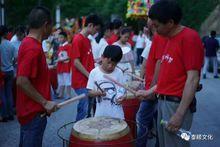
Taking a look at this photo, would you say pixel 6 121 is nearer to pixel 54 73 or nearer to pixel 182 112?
pixel 54 73

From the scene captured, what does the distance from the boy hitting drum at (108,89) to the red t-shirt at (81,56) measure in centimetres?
134

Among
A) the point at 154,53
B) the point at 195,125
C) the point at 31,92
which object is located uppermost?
the point at 154,53

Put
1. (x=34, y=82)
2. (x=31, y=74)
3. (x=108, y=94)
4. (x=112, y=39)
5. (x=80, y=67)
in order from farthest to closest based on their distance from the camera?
(x=112, y=39), (x=80, y=67), (x=108, y=94), (x=34, y=82), (x=31, y=74)

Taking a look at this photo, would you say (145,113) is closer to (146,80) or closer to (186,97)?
(146,80)

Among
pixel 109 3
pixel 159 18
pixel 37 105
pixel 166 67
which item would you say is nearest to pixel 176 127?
pixel 166 67

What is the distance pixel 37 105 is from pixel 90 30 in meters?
2.63

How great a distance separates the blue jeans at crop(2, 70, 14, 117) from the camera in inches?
341

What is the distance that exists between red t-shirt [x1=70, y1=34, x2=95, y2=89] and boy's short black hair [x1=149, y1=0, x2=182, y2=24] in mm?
2842

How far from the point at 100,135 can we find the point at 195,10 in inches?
1004

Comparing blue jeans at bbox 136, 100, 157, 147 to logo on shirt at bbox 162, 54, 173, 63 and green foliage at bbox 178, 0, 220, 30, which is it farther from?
green foliage at bbox 178, 0, 220, 30

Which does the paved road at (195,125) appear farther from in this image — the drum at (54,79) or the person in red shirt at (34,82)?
the person in red shirt at (34,82)

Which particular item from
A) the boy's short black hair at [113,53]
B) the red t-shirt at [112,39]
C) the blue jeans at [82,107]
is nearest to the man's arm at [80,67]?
the blue jeans at [82,107]

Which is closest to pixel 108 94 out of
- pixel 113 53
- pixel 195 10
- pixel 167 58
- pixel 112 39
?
pixel 113 53

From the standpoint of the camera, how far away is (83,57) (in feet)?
Answer: 21.1
